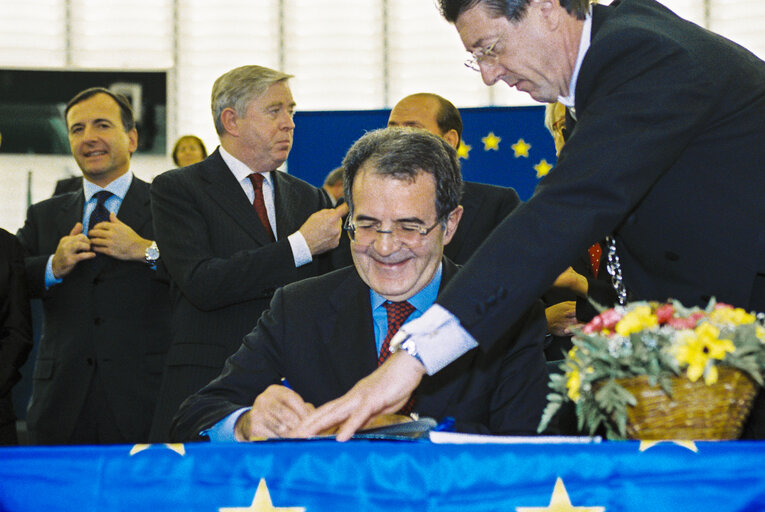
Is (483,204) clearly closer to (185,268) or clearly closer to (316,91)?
(185,268)

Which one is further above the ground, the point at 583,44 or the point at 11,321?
the point at 583,44

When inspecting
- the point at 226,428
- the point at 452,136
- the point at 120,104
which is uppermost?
the point at 120,104

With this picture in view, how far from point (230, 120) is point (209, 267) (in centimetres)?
72

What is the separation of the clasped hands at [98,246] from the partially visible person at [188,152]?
6.75 ft

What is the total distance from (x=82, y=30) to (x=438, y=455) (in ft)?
32.2

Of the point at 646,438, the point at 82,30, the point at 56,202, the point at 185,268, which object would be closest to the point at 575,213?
the point at 646,438

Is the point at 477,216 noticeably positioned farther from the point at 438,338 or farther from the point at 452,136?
the point at 438,338

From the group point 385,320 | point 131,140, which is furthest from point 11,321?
point 385,320

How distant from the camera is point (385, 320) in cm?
218

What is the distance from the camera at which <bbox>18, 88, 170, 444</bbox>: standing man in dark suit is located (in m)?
3.55

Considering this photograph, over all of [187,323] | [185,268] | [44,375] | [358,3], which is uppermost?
[358,3]

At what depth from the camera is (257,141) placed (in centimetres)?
351

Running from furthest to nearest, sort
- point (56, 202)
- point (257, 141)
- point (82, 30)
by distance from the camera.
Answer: point (82, 30)
point (56, 202)
point (257, 141)

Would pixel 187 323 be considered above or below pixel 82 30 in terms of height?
below
